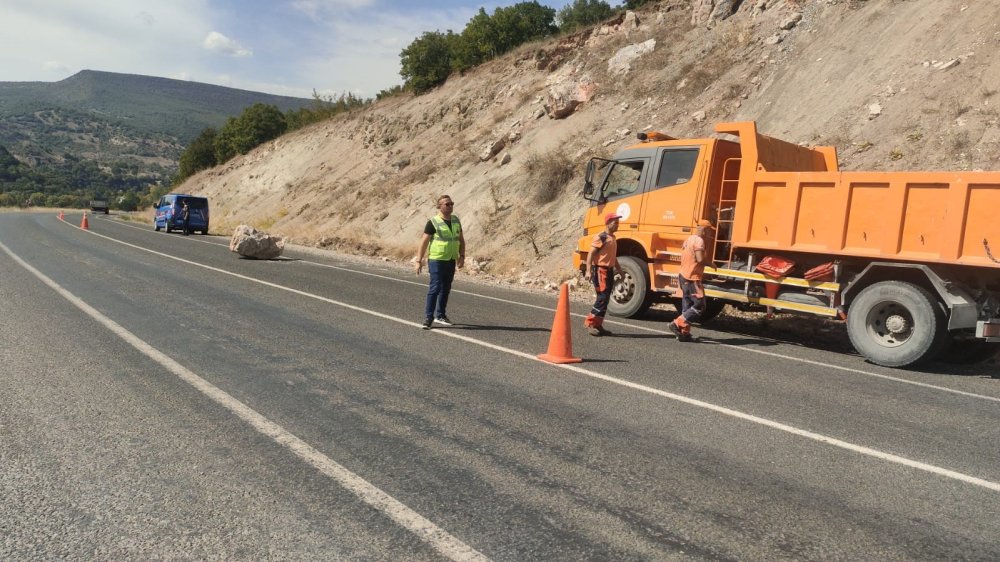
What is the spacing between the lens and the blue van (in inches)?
1240

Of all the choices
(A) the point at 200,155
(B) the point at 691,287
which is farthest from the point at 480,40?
(A) the point at 200,155

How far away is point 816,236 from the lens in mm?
8891

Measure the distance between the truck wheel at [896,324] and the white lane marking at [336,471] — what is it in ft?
21.9

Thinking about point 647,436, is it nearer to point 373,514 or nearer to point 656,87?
point 373,514

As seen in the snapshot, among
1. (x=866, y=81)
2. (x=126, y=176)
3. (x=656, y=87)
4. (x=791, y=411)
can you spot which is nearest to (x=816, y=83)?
(x=866, y=81)

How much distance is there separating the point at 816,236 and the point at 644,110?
14.4m

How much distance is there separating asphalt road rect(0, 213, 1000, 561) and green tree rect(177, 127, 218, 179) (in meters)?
58.6

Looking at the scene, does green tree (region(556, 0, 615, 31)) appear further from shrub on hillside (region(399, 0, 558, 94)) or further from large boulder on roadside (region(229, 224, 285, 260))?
large boulder on roadside (region(229, 224, 285, 260))

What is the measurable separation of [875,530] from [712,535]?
90 cm

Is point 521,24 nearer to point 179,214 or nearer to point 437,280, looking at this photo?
point 179,214

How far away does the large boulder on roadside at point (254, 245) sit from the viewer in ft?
62.7

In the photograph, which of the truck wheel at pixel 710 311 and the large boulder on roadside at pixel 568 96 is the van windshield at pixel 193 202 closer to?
the large boulder on roadside at pixel 568 96

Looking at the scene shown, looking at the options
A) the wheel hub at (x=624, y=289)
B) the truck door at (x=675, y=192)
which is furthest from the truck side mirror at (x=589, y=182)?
the wheel hub at (x=624, y=289)

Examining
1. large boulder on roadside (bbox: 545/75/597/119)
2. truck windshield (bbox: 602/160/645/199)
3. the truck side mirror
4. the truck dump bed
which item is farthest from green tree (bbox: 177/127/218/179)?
the truck dump bed
